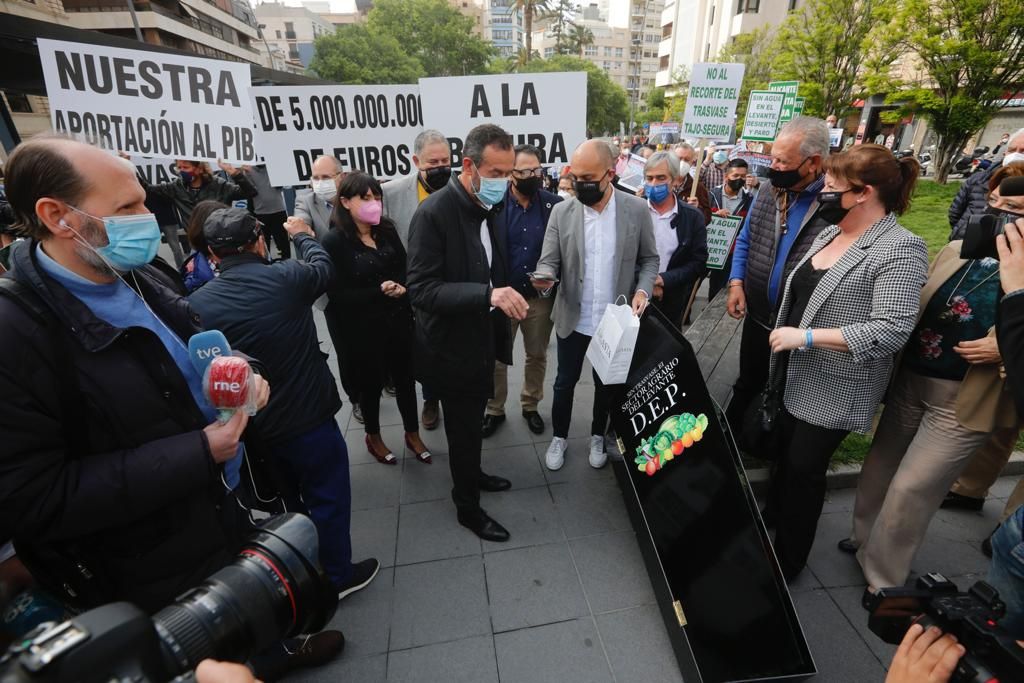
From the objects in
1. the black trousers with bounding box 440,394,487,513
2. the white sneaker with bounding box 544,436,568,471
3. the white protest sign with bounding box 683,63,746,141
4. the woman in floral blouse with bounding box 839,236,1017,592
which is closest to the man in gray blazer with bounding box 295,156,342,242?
the black trousers with bounding box 440,394,487,513

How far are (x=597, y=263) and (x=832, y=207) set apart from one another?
4.38 feet

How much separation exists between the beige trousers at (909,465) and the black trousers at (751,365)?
2.24 ft

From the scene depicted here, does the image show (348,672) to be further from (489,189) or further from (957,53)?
(957,53)

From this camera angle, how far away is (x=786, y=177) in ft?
8.89

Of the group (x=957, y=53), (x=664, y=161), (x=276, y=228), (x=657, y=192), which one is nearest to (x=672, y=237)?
(x=657, y=192)

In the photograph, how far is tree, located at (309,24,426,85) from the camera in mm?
36219

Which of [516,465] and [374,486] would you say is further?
[516,465]

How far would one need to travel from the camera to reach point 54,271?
1.26 meters

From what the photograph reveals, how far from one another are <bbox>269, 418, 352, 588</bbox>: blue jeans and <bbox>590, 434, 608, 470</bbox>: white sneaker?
175cm

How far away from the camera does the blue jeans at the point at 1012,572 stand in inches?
50.8

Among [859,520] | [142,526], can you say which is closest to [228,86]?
[142,526]

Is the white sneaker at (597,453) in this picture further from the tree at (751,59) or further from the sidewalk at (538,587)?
the tree at (751,59)

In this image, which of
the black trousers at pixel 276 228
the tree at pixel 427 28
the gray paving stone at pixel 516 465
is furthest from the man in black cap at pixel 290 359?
the tree at pixel 427 28

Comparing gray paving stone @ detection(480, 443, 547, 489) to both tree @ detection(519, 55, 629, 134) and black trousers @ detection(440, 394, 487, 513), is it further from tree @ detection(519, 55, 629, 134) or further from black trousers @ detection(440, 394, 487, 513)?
tree @ detection(519, 55, 629, 134)
